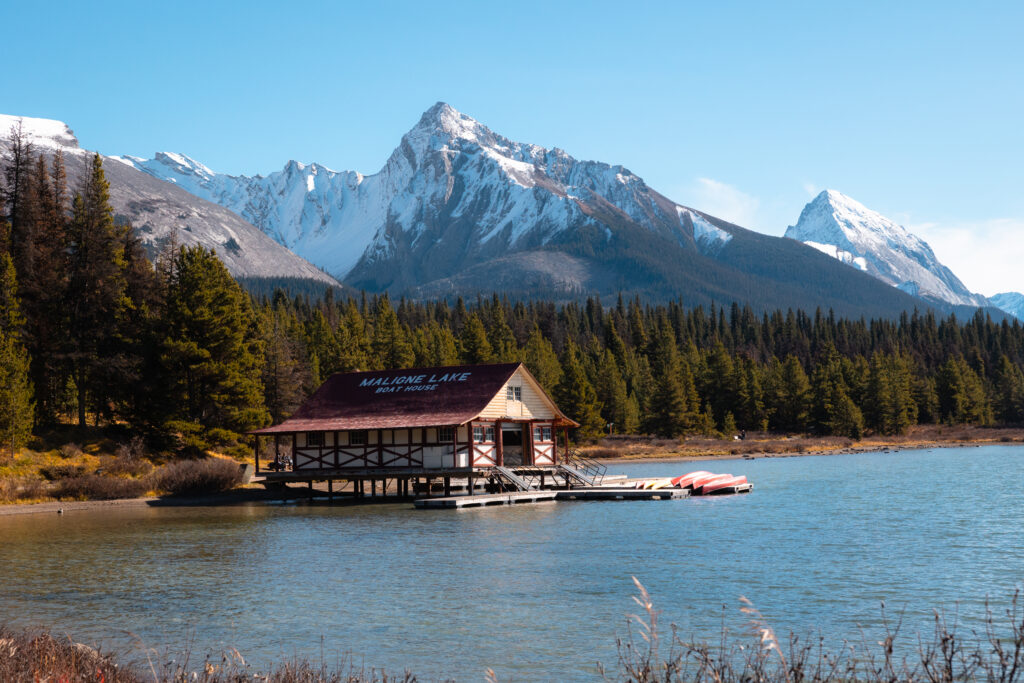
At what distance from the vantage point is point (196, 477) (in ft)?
180

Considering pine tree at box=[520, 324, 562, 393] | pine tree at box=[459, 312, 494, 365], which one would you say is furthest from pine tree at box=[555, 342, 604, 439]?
pine tree at box=[459, 312, 494, 365]

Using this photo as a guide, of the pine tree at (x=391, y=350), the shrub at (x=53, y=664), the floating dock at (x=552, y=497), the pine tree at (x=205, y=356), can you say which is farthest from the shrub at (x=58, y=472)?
the pine tree at (x=391, y=350)

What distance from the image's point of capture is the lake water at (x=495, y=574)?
18.9m

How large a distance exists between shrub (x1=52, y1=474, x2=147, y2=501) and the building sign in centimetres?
1496

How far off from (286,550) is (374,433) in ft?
70.6

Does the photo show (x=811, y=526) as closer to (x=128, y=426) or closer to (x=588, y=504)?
(x=588, y=504)

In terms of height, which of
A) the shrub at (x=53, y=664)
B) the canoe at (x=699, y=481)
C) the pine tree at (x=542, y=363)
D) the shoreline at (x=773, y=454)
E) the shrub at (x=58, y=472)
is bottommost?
the shoreline at (x=773, y=454)

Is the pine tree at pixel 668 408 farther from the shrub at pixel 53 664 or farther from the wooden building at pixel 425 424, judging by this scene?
the shrub at pixel 53 664

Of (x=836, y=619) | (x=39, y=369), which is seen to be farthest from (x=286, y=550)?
(x=39, y=369)

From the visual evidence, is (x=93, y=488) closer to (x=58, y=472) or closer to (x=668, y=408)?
(x=58, y=472)

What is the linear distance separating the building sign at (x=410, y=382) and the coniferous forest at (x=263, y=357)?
34.0 ft

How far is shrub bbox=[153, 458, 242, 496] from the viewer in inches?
2132

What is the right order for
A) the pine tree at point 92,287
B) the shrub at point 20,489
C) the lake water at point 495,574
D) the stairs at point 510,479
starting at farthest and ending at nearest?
the pine tree at point 92,287, the stairs at point 510,479, the shrub at point 20,489, the lake water at point 495,574

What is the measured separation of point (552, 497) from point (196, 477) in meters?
20.9
